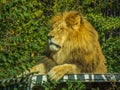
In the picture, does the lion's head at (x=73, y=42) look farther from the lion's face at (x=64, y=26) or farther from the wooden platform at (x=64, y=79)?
the wooden platform at (x=64, y=79)

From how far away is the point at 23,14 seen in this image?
5555 millimetres

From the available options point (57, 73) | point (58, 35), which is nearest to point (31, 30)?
point (58, 35)

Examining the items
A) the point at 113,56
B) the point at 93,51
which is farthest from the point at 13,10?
the point at 113,56

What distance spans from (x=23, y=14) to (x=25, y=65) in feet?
2.40

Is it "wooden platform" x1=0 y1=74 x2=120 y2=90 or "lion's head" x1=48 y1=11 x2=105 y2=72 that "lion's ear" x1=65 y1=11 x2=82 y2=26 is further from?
"wooden platform" x1=0 y1=74 x2=120 y2=90

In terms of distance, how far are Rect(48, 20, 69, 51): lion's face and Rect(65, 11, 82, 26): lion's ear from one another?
61mm

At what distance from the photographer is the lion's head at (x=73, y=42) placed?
5.75 meters

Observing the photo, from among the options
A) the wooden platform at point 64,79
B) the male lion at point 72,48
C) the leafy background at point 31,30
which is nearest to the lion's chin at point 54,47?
the male lion at point 72,48

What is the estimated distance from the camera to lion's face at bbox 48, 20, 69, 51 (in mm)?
5680

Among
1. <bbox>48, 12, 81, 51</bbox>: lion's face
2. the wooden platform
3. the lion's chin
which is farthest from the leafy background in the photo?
the wooden platform

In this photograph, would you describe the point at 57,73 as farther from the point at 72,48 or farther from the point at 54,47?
the point at 72,48

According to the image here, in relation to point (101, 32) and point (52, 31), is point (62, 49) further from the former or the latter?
point (101, 32)

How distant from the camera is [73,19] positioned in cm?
599

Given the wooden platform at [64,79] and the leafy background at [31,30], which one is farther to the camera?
the leafy background at [31,30]
